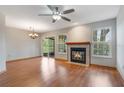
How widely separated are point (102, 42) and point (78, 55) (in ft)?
5.62

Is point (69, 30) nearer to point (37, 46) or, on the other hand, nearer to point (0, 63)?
point (37, 46)

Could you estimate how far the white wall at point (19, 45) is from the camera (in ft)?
21.3

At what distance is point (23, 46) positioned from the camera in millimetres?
7590

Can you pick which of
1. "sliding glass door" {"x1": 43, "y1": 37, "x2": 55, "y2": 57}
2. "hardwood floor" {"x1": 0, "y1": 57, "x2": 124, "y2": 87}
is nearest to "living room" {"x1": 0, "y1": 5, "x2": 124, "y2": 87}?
"hardwood floor" {"x1": 0, "y1": 57, "x2": 124, "y2": 87}

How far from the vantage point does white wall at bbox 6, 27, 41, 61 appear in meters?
6.50

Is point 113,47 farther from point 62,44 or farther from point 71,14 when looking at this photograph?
point 62,44

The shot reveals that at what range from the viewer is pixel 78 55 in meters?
5.84

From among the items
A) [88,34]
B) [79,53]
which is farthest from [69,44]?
[88,34]

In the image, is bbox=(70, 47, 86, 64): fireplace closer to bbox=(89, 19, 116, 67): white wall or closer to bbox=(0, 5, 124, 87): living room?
bbox=(0, 5, 124, 87): living room

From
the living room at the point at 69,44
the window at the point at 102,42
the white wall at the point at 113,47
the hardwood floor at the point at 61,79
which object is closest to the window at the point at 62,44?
the living room at the point at 69,44

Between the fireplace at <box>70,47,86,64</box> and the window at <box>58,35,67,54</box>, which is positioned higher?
the window at <box>58,35,67,54</box>

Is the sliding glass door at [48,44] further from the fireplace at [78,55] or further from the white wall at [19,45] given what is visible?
the fireplace at [78,55]
